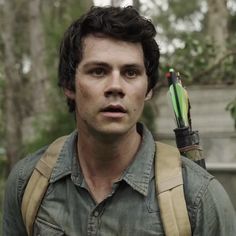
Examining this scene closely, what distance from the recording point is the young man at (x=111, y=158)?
82.8 inches

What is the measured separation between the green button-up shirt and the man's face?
181 mm

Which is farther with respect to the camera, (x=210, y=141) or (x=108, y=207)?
(x=210, y=141)

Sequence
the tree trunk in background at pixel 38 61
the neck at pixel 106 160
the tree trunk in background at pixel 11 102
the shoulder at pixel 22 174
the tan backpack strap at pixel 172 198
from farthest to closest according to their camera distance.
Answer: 1. the tree trunk in background at pixel 38 61
2. the tree trunk in background at pixel 11 102
3. the shoulder at pixel 22 174
4. the neck at pixel 106 160
5. the tan backpack strap at pixel 172 198

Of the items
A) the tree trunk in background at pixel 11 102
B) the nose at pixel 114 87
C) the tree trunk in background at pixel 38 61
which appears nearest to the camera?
the nose at pixel 114 87

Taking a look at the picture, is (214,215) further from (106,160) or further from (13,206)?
(13,206)

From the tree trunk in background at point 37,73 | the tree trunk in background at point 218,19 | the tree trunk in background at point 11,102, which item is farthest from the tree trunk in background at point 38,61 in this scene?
the tree trunk in background at point 218,19

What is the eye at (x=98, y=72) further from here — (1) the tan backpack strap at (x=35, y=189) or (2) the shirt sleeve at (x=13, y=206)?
(2) the shirt sleeve at (x=13, y=206)

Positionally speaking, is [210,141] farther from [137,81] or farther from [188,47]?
[137,81]

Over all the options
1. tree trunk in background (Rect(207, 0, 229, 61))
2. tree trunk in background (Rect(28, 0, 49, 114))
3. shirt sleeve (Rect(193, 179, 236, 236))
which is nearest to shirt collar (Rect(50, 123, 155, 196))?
shirt sleeve (Rect(193, 179, 236, 236))

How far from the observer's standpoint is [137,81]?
2.21 metres

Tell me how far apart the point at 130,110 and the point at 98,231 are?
0.46 metres

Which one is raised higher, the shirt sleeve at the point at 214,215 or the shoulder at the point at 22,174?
the shoulder at the point at 22,174

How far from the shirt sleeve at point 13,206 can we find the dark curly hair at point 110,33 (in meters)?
0.43

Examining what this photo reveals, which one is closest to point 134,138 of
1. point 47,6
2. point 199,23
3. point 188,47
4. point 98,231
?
point 98,231
